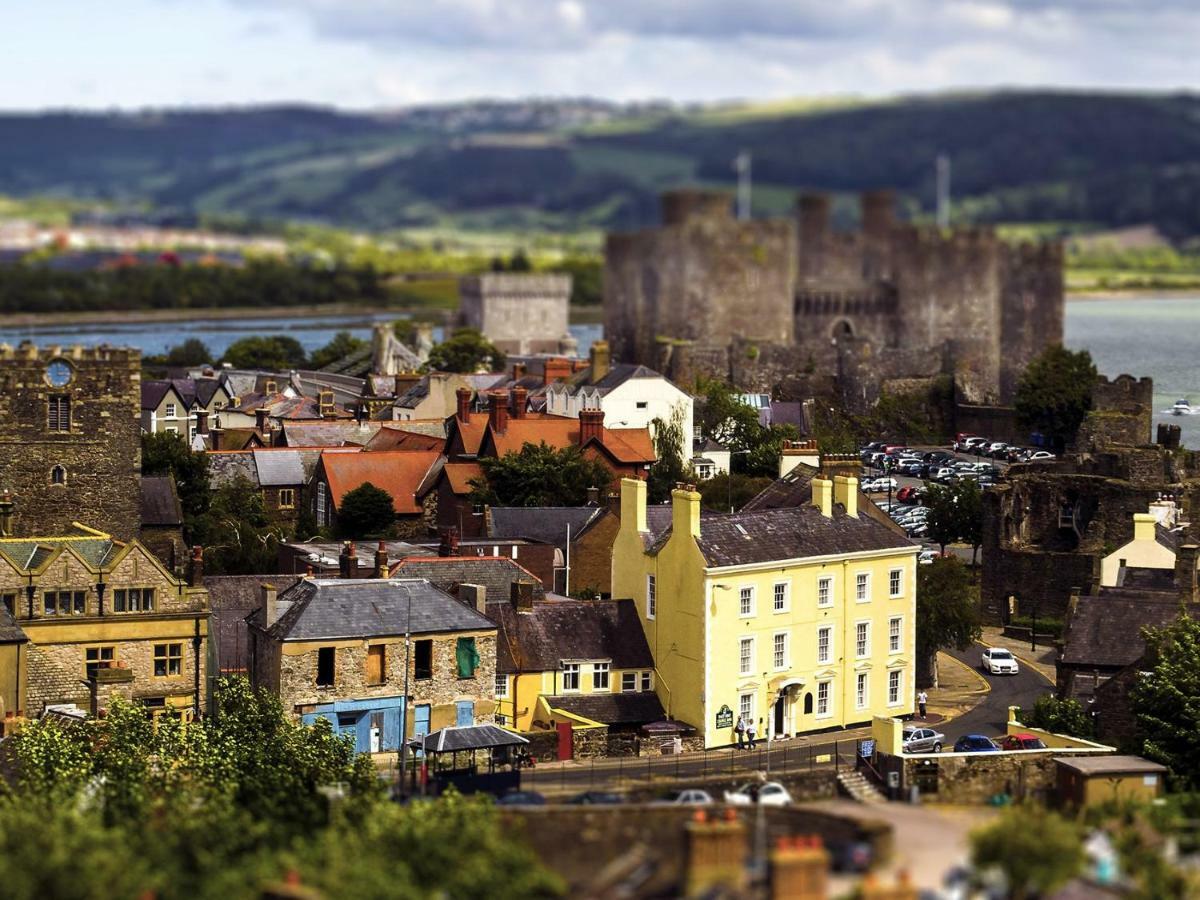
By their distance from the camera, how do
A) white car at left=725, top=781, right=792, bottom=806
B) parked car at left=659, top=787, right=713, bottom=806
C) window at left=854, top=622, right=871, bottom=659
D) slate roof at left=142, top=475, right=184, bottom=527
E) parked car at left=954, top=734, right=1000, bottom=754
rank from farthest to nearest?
slate roof at left=142, top=475, right=184, bottom=527 < window at left=854, top=622, right=871, bottom=659 < parked car at left=954, top=734, right=1000, bottom=754 < white car at left=725, top=781, right=792, bottom=806 < parked car at left=659, top=787, right=713, bottom=806

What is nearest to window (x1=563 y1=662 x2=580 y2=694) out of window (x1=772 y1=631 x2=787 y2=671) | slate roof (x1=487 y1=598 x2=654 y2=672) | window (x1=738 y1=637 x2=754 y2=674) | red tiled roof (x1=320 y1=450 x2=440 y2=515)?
slate roof (x1=487 y1=598 x2=654 y2=672)

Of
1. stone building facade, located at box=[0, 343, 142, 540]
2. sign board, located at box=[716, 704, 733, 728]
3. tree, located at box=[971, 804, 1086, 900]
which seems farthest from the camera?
stone building facade, located at box=[0, 343, 142, 540]

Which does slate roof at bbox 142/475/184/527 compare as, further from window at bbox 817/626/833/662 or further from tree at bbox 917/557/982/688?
tree at bbox 917/557/982/688

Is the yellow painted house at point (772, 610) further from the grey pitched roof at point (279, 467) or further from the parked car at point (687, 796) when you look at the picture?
the grey pitched roof at point (279, 467)

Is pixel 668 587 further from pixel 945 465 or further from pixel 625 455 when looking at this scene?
pixel 945 465

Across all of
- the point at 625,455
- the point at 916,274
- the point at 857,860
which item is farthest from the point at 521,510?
the point at 916,274

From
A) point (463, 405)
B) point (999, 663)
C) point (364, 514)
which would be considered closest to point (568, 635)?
point (999, 663)

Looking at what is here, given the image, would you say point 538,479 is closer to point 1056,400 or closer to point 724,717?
point 724,717

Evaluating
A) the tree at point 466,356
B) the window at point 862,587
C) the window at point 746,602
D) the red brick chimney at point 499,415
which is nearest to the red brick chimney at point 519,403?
the red brick chimney at point 499,415
